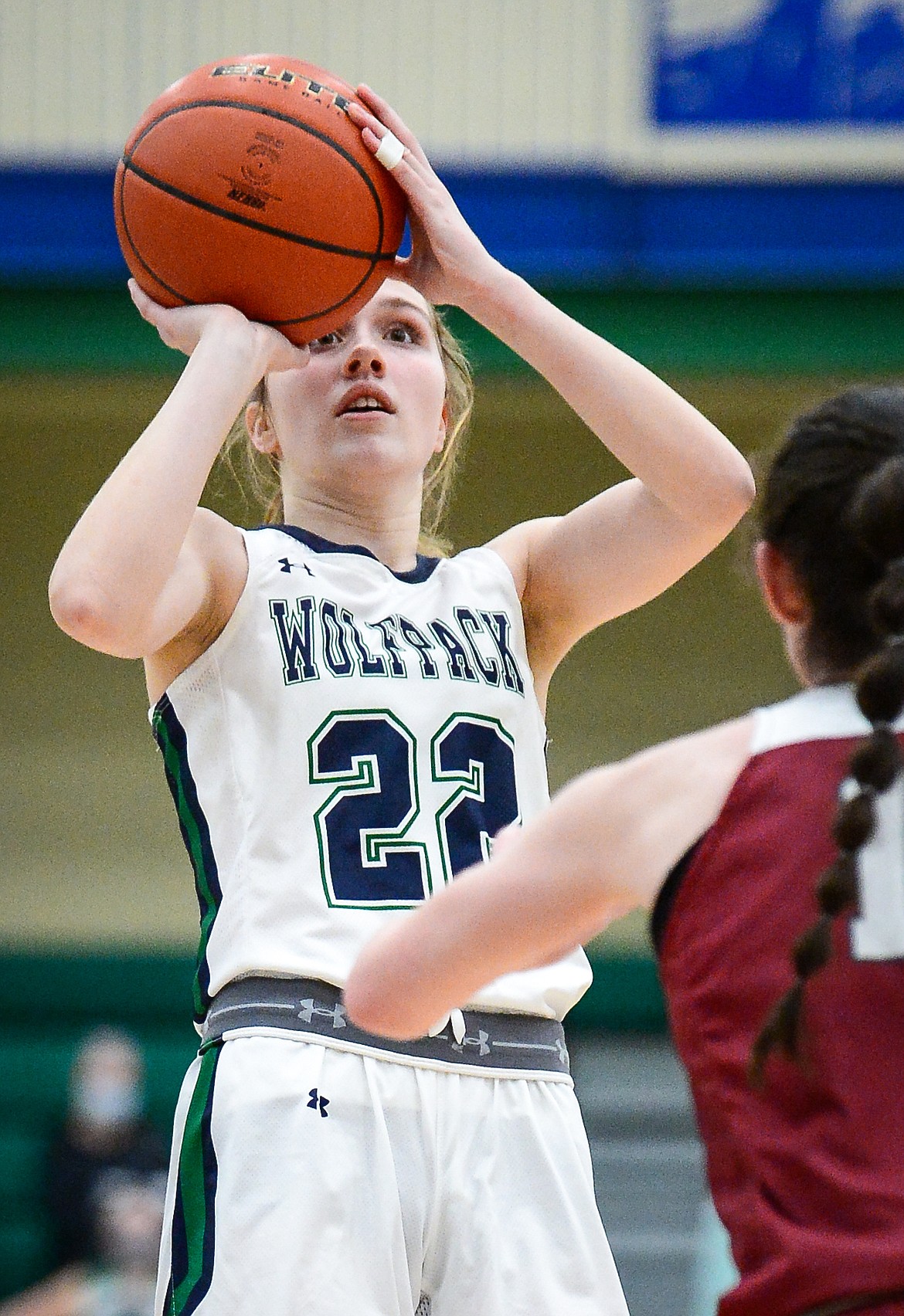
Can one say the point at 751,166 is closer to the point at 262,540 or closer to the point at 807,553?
the point at 262,540

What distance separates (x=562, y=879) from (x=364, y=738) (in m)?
1.01

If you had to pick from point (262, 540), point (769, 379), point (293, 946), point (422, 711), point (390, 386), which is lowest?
point (769, 379)

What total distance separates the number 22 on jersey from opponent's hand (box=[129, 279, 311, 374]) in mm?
581

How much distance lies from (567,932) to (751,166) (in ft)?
23.3

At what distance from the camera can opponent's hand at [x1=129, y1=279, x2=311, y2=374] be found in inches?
114

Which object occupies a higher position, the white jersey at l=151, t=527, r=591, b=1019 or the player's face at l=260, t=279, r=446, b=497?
the player's face at l=260, t=279, r=446, b=497

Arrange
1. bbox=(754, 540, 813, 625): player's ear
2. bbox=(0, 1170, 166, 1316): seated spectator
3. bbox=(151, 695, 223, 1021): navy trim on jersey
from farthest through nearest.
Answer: bbox=(0, 1170, 166, 1316): seated spectator
bbox=(151, 695, 223, 1021): navy trim on jersey
bbox=(754, 540, 813, 625): player's ear

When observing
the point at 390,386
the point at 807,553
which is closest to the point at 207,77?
the point at 390,386

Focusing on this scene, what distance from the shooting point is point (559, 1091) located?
2854mm

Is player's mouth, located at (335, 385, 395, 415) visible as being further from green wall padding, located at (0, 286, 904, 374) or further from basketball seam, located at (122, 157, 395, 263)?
green wall padding, located at (0, 286, 904, 374)

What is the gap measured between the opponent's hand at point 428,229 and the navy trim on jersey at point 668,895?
139 centimetres

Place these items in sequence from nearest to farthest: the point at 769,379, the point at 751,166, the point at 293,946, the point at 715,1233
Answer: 1. the point at 293,946
2. the point at 715,1233
3. the point at 751,166
4. the point at 769,379

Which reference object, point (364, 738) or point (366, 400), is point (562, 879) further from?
point (366, 400)

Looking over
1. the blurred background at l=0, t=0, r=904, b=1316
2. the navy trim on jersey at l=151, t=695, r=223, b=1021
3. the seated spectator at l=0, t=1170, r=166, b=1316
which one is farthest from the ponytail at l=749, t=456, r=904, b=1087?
the blurred background at l=0, t=0, r=904, b=1316
